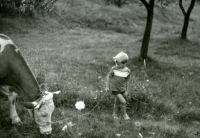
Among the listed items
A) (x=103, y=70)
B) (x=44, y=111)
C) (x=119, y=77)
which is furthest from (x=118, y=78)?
(x=103, y=70)

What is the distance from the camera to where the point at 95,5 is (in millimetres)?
22406

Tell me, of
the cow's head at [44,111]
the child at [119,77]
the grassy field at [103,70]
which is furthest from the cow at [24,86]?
the child at [119,77]

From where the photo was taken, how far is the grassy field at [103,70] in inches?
222

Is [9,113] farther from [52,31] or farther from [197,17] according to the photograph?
[197,17]

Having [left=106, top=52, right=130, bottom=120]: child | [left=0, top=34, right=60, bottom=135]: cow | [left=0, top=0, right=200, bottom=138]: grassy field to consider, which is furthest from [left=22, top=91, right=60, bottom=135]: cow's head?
[left=106, top=52, right=130, bottom=120]: child

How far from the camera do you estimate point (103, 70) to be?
962cm

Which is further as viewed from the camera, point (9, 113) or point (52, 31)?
point (52, 31)

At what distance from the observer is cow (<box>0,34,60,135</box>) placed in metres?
4.82

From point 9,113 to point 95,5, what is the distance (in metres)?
17.7

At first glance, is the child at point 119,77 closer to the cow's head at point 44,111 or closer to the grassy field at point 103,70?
the grassy field at point 103,70

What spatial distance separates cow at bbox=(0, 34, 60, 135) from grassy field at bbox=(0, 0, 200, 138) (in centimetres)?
28

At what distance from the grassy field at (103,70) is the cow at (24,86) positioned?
0.91 ft

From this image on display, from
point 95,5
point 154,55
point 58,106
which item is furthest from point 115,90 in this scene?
point 95,5

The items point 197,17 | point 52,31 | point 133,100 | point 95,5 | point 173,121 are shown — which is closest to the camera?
point 173,121
